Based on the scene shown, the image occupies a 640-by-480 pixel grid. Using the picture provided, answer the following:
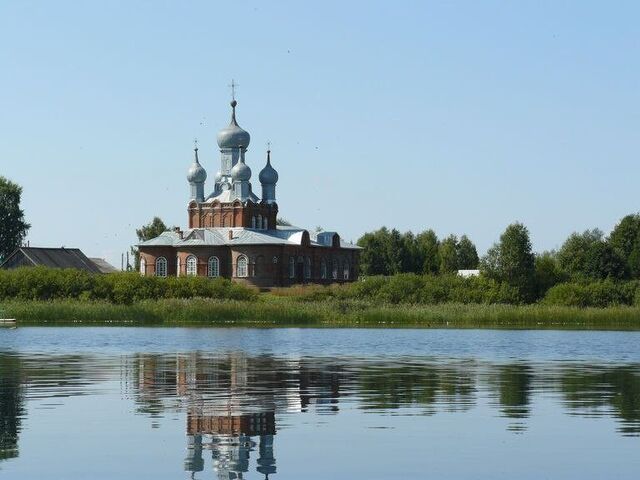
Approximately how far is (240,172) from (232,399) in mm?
85905

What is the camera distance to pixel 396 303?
73.6 metres

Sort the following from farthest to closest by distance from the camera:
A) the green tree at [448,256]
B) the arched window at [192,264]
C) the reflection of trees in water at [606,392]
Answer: the green tree at [448,256], the arched window at [192,264], the reflection of trees in water at [606,392]

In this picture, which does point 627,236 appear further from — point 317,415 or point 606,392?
point 317,415

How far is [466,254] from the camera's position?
145 meters

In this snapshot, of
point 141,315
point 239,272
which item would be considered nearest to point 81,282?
point 141,315

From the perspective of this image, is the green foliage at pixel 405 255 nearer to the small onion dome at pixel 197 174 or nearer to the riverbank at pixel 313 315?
the small onion dome at pixel 197 174

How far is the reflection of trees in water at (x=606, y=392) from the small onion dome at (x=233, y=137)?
78556mm

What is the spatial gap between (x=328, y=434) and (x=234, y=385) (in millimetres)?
7613

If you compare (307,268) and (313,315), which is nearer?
(313,315)

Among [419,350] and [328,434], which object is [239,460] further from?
[419,350]

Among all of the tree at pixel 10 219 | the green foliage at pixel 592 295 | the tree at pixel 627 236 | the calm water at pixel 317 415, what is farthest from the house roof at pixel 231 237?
the calm water at pixel 317 415

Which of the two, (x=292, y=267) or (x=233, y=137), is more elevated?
(x=233, y=137)

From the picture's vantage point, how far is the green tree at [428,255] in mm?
141000

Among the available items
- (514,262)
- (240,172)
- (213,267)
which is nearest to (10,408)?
(514,262)
